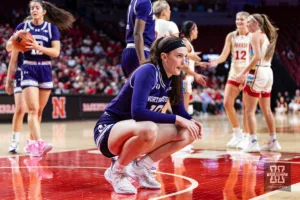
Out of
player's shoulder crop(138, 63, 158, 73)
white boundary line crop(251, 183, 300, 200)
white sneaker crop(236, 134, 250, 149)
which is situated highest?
player's shoulder crop(138, 63, 158, 73)

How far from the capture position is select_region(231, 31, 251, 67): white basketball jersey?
30.3 feet

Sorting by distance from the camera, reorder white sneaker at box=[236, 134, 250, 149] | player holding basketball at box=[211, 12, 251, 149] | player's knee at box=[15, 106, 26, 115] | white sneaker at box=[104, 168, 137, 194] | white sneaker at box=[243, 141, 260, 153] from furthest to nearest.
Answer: player holding basketball at box=[211, 12, 251, 149], white sneaker at box=[236, 134, 250, 149], player's knee at box=[15, 106, 26, 115], white sneaker at box=[243, 141, 260, 153], white sneaker at box=[104, 168, 137, 194]

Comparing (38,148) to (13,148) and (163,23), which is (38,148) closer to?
(13,148)

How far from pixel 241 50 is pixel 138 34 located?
3.21m

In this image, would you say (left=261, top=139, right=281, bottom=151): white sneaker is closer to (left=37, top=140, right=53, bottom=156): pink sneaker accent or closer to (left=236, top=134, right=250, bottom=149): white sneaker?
(left=236, top=134, right=250, bottom=149): white sneaker

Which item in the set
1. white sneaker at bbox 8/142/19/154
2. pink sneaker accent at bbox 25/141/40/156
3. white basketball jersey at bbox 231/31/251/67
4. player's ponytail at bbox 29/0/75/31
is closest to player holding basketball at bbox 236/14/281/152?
white basketball jersey at bbox 231/31/251/67

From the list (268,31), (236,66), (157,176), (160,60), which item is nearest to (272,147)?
(236,66)

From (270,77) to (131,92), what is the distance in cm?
411

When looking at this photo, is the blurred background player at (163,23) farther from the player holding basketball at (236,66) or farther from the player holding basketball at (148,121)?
the player holding basketball at (148,121)

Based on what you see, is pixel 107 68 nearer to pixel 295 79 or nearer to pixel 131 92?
pixel 295 79

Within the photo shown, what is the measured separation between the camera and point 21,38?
24.2ft

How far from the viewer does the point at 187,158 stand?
24.1ft

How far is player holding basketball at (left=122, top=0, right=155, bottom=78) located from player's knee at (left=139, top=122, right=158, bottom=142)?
1.94 meters

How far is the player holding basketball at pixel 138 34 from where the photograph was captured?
6.50 meters
